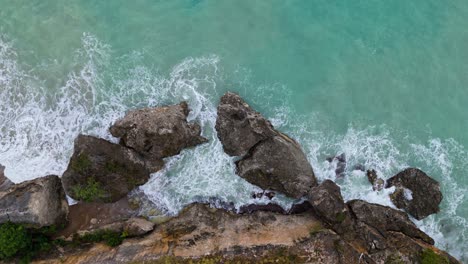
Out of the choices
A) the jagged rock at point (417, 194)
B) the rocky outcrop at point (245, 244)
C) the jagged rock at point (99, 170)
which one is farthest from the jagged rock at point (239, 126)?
the jagged rock at point (417, 194)

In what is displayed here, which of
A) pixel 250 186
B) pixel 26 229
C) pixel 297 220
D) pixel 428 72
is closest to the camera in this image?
pixel 26 229

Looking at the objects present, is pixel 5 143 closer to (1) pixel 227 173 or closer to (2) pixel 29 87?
(2) pixel 29 87

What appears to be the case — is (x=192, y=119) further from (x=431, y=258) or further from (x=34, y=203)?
(x=431, y=258)

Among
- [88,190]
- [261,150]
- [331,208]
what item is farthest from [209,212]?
[88,190]

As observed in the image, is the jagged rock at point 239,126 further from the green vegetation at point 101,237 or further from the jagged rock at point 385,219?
the green vegetation at point 101,237

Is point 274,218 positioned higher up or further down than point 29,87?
further down

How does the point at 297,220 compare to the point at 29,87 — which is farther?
the point at 29,87

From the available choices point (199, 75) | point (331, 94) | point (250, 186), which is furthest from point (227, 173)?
point (331, 94)

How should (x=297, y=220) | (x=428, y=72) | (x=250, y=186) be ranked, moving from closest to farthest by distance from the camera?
(x=297, y=220)
(x=250, y=186)
(x=428, y=72)
